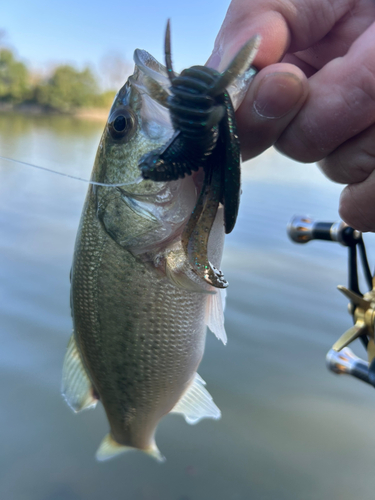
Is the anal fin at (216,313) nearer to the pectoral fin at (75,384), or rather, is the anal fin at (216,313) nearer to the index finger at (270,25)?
the pectoral fin at (75,384)

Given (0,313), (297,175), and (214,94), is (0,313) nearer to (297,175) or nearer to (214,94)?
(214,94)

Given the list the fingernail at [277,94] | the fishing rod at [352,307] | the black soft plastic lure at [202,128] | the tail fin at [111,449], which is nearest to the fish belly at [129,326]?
the tail fin at [111,449]

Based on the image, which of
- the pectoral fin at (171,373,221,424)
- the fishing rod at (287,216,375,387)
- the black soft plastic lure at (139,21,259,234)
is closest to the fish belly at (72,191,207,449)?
the pectoral fin at (171,373,221,424)

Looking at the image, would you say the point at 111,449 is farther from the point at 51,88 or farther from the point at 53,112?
the point at 51,88

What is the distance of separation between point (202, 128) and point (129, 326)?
0.75m

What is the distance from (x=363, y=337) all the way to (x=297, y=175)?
928cm

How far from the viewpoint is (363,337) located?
2023 mm

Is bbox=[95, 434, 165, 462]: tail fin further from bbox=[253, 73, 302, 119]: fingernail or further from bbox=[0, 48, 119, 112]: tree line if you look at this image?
bbox=[0, 48, 119, 112]: tree line

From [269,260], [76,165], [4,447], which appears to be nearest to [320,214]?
[269,260]

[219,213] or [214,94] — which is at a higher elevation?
[214,94]

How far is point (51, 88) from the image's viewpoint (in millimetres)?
41156

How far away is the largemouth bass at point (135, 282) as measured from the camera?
1.15 m

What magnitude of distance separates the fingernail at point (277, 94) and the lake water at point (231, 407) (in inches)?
80.2

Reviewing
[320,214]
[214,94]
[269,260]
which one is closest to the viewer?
[214,94]
